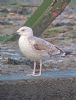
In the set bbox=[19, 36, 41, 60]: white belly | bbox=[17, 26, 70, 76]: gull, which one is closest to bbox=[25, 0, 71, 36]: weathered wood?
bbox=[17, 26, 70, 76]: gull

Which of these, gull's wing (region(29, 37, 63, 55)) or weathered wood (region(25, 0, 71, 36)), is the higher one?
weathered wood (region(25, 0, 71, 36))

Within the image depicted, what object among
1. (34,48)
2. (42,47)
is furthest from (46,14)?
(34,48)

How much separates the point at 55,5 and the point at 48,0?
0.67 ft

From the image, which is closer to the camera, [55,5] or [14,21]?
[55,5]

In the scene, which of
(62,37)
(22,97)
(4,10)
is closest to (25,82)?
(22,97)

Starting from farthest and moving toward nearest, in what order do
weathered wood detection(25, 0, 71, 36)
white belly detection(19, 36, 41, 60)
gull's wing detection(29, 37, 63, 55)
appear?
Answer: weathered wood detection(25, 0, 71, 36) → gull's wing detection(29, 37, 63, 55) → white belly detection(19, 36, 41, 60)

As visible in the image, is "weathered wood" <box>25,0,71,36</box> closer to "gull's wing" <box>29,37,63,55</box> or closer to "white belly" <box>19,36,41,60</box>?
"gull's wing" <box>29,37,63,55</box>

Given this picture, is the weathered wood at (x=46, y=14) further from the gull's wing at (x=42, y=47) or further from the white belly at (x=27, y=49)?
the white belly at (x=27, y=49)

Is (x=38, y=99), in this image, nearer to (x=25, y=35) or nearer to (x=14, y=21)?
(x=25, y=35)

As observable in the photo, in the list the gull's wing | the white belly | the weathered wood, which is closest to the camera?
the white belly

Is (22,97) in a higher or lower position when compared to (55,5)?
lower

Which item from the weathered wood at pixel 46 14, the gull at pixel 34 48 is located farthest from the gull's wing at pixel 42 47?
the weathered wood at pixel 46 14

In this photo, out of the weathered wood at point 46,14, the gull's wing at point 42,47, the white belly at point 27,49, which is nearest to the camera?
the white belly at point 27,49

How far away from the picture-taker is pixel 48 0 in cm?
1117
